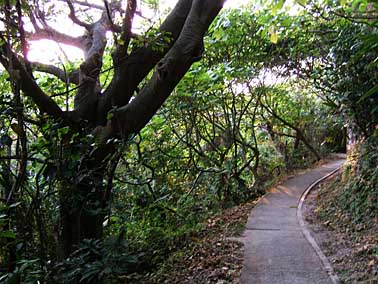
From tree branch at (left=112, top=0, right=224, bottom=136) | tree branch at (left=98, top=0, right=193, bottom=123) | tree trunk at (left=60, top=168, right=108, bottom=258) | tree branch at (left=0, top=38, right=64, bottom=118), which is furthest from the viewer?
tree branch at (left=98, top=0, right=193, bottom=123)

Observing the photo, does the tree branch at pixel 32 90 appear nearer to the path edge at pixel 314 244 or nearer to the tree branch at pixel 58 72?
the tree branch at pixel 58 72

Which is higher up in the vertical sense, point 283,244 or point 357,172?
point 357,172

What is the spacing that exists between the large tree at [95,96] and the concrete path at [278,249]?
1.85 m

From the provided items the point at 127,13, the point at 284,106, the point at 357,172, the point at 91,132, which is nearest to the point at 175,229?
the point at 91,132

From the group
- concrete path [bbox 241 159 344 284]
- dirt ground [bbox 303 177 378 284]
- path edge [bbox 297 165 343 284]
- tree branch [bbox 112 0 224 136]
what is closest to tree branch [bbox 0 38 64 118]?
tree branch [bbox 112 0 224 136]

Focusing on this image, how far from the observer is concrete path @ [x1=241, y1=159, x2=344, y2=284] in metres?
4.14

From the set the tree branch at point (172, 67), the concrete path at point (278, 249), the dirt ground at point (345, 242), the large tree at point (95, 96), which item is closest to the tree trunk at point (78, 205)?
the large tree at point (95, 96)

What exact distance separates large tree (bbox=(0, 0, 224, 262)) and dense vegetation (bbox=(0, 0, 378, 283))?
2 centimetres

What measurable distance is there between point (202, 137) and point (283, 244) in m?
4.12

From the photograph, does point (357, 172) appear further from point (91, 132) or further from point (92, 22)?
point (92, 22)

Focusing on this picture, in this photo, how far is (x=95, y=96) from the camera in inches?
213

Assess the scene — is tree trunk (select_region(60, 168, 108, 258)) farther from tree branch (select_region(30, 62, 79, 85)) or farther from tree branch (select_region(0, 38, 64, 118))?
tree branch (select_region(30, 62, 79, 85))

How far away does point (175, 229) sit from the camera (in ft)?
23.3

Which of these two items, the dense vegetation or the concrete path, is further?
the concrete path
